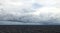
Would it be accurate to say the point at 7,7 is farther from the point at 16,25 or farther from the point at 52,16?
the point at 52,16

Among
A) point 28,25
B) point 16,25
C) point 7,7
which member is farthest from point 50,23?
point 7,7
